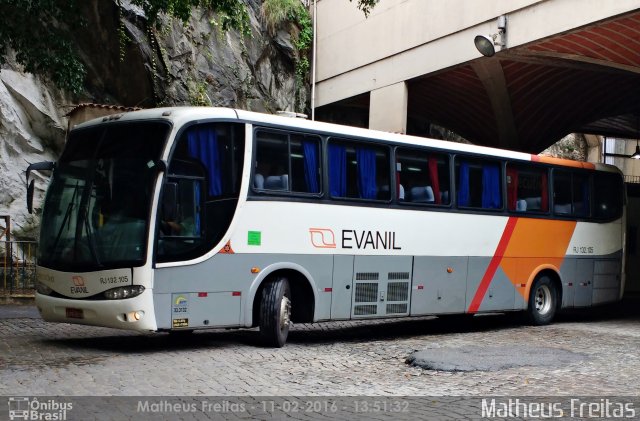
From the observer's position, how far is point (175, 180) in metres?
11.0

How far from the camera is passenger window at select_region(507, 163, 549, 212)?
1622cm

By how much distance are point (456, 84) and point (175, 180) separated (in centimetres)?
1660

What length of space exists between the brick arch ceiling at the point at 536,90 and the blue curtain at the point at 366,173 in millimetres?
6818

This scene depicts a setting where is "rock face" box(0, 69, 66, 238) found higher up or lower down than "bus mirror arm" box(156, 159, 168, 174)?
higher up

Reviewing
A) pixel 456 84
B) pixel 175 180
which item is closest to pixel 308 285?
pixel 175 180

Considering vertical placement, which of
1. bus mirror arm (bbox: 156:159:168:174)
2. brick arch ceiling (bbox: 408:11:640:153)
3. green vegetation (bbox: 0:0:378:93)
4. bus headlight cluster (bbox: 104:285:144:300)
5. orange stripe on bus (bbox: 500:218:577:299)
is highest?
brick arch ceiling (bbox: 408:11:640:153)

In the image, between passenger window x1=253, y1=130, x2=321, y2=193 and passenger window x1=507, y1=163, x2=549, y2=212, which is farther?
passenger window x1=507, y1=163, x2=549, y2=212

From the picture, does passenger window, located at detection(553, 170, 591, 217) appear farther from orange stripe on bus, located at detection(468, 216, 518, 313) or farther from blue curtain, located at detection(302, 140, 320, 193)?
blue curtain, located at detection(302, 140, 320, 193)

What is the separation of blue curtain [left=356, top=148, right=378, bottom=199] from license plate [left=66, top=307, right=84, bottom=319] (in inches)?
183

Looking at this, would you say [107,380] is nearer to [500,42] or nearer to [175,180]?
[175,180]

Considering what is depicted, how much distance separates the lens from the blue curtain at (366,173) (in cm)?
1341

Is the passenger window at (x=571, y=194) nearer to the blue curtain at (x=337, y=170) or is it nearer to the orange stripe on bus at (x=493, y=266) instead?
the orange stripe on bus at (x=493, y=266)

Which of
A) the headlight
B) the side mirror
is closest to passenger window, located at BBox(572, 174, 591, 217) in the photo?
the side mirror

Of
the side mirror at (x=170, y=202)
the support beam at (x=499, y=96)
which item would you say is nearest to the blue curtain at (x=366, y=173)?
the side mirror at (x=170, y=202)
